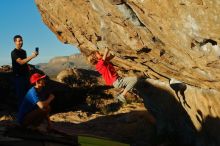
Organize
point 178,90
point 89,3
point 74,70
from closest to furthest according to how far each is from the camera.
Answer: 1. point 89,3
2. point 178,90
3. point 74,70

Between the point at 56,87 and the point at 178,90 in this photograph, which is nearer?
the point at 178,90

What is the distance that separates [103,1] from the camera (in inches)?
392

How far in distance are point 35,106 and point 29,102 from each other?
0.28m

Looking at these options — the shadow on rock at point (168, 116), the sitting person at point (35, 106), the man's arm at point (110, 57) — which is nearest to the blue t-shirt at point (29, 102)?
the sitting person at point (35, 106)

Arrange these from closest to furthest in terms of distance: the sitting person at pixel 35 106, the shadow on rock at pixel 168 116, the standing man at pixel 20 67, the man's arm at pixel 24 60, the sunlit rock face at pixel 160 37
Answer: the sunlit rock face at pixel 160 37
the sitting person at pixel 35 106
the man's arm at pixel 24 60
the standing man at pixel 20 67
the shadow on rock at pixel 168 116

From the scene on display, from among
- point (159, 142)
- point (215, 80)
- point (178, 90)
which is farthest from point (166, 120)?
point (215, 80)

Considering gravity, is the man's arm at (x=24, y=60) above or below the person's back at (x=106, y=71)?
above

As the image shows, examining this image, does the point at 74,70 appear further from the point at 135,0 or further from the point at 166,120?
the point at 135,0

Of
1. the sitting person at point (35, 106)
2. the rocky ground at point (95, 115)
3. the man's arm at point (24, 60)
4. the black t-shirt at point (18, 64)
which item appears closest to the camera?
the sitting person at point (35, 106)

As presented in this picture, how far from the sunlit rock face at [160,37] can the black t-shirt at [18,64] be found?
213 cm

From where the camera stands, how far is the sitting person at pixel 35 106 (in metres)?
10.1

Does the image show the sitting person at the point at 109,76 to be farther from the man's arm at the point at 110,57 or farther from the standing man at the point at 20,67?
the standing man at the point at 20,67

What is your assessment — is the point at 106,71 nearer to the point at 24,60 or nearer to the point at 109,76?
the point at 109,76

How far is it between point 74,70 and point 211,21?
19289mm
